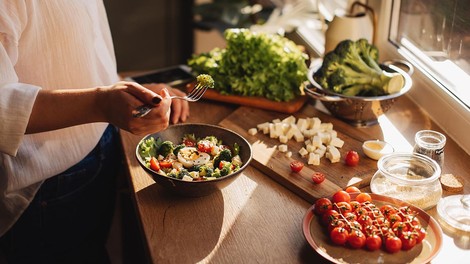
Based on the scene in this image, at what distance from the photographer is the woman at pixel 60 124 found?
133cm

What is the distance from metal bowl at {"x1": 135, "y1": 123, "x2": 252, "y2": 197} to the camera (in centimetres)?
135

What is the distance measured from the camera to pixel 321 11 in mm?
2535

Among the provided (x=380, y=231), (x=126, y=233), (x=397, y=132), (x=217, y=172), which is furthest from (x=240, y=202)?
(x=126, y=233)

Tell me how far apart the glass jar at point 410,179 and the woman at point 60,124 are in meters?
0.55

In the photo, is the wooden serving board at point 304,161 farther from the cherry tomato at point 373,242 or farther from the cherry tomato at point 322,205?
the cherry tomato at point 373,242

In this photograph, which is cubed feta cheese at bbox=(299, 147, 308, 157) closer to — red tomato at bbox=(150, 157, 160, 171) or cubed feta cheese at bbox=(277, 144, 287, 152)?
cubed feta cheese at bbox=(277, 144, 287, 152)

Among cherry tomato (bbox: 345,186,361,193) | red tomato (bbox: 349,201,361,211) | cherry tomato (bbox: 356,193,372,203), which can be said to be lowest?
cherry tomato (bbox: 345,186,361,193)

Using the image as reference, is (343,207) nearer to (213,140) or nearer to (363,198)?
(363,198)

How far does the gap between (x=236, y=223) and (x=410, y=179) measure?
444mm

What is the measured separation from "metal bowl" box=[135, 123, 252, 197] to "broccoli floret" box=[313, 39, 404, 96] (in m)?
0.42

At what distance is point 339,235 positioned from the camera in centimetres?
119

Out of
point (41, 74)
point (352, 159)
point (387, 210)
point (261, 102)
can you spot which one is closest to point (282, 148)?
point (352, 159)

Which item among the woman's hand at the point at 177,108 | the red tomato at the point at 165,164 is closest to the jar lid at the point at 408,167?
the red tomato at the point at 165,164

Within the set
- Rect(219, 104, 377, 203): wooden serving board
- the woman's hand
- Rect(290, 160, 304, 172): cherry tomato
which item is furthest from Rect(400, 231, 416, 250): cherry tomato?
the woman's hand
